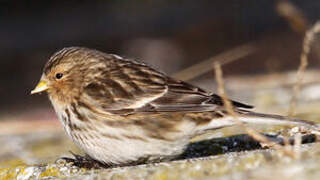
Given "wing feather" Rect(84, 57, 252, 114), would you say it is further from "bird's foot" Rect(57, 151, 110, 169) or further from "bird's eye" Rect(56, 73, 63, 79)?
"bird's foot" Rect(57, 151, 110, 169)

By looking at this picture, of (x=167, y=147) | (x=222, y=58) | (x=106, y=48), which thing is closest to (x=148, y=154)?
(x=167, y=147)

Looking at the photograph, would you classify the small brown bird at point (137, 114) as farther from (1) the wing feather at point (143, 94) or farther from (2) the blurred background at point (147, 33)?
(2) the blurred background at point (147, 33)

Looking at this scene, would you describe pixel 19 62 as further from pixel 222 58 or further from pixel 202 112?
pixel 202 112

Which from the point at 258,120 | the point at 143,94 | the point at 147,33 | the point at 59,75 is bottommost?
the point at 258,120

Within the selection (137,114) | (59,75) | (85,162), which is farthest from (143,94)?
(59,75)

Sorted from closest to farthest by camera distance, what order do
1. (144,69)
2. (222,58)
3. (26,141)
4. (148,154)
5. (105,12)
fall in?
(148,154)
(144,69)
(26,141)
(222,58)
(105,12)

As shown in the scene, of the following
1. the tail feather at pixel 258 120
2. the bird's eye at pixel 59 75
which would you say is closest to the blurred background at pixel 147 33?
the bird's eye at pixel 59 75

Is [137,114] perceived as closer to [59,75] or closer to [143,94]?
[143,94]

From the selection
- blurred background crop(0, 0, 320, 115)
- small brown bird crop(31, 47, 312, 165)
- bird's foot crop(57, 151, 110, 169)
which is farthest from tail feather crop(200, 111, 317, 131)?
blurred background crop(0, 0, 320, 115)
